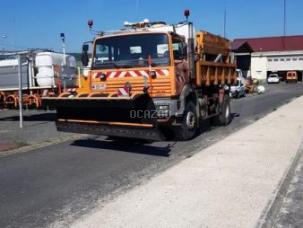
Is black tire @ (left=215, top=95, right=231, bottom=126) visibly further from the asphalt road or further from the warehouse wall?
the warehouse wall

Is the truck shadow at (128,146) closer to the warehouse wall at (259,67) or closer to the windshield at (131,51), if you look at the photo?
the windshield at (131,51)

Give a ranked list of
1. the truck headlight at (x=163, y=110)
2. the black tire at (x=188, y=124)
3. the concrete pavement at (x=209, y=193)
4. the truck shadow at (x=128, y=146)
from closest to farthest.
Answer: the concrete pavement at (x=209, y=193)
the truck shadow at (x=128, y=146)
the truck headlight at (x=163, y=110)
the black tire at (x=188, y=124)

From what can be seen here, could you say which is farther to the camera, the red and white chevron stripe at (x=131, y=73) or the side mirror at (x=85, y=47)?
the side mirror at (x=85, y=47)

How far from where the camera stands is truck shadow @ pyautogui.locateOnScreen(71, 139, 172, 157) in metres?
10.4

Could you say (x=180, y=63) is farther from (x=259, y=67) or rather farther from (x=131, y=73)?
(x=259, y=67)

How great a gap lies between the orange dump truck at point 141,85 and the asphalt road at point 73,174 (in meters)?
0.58

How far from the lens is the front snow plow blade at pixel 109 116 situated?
9.28 metres

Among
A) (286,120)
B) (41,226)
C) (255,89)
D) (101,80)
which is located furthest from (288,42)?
(41,226)

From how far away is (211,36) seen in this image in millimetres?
13719

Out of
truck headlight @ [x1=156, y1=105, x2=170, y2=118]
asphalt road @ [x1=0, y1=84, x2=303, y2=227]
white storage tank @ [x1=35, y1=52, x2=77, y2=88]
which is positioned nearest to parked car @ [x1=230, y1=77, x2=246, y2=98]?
white storage tank @ [x1=35, y1=52, x2=77, y2=88]

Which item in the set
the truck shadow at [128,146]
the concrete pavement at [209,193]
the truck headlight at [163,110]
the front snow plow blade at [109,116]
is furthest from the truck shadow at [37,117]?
the concrete pavement at [209,193]

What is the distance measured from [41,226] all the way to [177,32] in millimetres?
7761

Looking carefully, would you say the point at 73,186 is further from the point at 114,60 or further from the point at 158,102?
the point at 114,60

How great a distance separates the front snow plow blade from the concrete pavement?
124 cm
